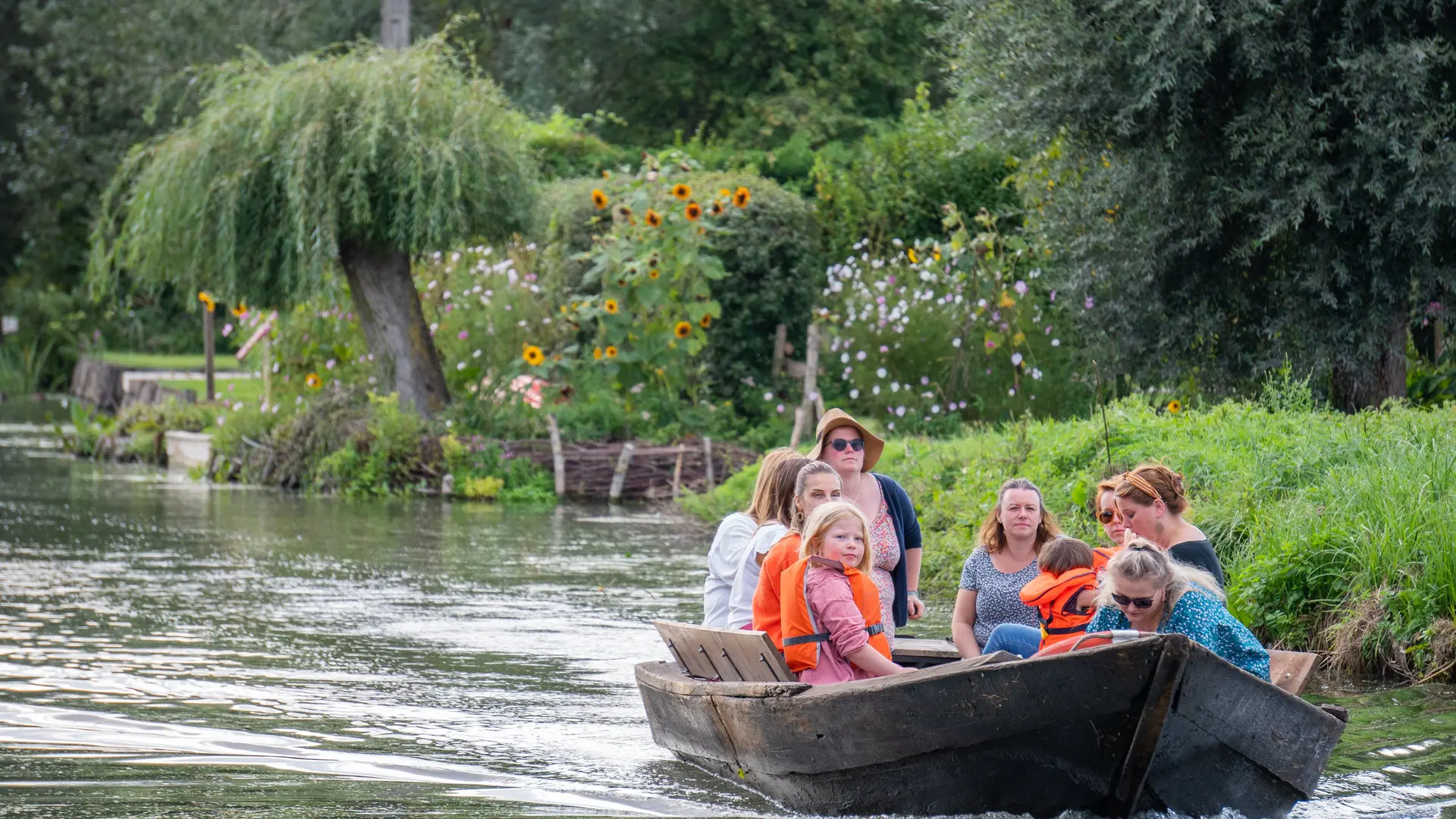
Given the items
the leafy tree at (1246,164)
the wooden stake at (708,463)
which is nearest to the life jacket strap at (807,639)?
the leafy tree at (1246,164)

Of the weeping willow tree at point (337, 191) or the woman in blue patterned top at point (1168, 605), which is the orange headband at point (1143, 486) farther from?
the weeping willow tree at point (337, 191)

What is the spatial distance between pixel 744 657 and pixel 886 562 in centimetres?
133

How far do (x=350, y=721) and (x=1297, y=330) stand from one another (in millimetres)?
7980

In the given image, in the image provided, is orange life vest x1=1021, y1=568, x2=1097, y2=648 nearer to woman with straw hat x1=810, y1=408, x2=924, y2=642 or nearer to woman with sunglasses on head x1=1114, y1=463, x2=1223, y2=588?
woman with sunglasses on head x1=1114, y1=463, x2=1223, y2=588

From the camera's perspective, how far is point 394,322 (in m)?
19.9

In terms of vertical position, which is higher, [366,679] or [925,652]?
[925,652]

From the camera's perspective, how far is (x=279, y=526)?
16.3 meters

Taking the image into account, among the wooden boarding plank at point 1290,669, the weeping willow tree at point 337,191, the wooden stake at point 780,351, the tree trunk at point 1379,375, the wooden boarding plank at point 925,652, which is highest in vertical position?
the weeping willow tree at point 337,191

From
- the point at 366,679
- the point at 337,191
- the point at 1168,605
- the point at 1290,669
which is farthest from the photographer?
the point at 337,191

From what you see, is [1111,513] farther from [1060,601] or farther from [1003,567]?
[1060,601]

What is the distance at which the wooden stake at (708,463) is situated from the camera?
18406mm

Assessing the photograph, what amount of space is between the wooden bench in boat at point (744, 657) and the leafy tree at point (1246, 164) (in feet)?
18.6

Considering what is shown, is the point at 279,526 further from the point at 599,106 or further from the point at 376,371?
the point at 599,106

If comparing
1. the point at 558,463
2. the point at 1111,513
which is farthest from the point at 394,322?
the point at 1111,513
